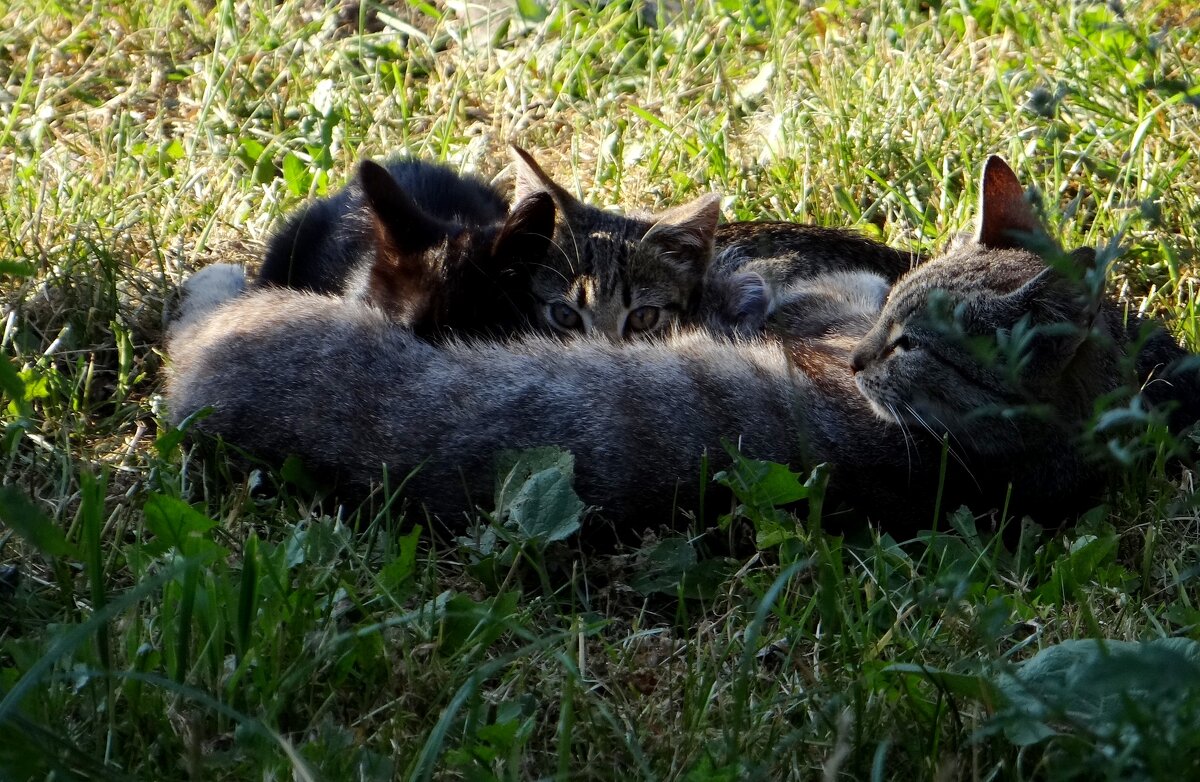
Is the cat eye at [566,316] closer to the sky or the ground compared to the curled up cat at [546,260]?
closer to the ground

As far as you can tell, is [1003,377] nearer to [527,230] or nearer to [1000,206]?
[1000,206]

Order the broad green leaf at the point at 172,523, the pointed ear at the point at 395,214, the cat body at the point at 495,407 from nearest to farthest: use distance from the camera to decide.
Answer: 1. the broad green leaf at the point at 172,523
2. the cat body at the point at 495,407
3. the pointed ear at the point at 395,214

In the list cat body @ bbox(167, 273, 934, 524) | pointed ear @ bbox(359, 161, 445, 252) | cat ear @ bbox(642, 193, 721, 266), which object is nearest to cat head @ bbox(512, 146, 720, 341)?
cat ear @ bbox(642, 193, 721, 266)

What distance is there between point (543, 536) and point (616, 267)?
1708mm

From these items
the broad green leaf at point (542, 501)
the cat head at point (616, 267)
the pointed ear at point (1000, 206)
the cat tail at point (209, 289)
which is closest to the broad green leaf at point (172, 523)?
the broad green leaf at point (542, 501)

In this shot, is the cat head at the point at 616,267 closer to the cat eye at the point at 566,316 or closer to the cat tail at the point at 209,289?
the cat eye at the point at 566,316

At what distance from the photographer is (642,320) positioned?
4.63 meters

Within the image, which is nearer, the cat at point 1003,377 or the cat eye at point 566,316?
the cat at point 1003,377

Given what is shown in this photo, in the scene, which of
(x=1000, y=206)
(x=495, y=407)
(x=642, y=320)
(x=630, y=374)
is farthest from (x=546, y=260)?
(x=1000, y=206)

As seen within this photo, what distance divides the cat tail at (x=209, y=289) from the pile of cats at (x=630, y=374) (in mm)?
13

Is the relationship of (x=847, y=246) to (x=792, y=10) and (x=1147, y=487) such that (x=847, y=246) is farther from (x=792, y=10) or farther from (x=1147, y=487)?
(x=792, y=10)

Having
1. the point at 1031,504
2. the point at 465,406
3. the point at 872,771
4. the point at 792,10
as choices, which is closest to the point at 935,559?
the point at 1031,504

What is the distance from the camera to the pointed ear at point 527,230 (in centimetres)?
427

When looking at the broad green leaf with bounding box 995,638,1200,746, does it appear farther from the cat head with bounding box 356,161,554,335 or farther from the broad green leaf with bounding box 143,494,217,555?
the cat head with bounding box 356,161,554,335
